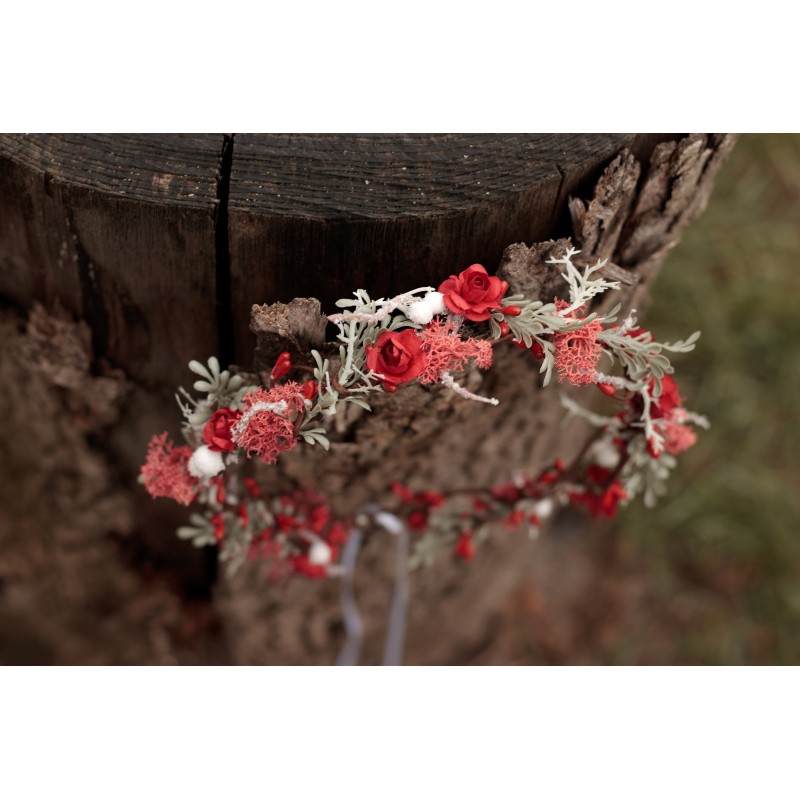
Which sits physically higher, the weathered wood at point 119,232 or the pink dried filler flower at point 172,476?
the weathered wood at point 119,232

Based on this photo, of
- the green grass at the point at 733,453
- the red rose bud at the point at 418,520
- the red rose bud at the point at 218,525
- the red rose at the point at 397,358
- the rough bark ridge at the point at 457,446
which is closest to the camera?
the red rose at the point at 397,358

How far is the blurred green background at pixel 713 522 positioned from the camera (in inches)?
95.3

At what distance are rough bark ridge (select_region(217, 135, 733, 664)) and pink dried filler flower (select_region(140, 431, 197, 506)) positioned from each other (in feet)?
0.59

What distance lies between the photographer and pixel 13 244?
3.97 ft

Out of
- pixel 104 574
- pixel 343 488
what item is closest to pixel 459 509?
pixel 343 488

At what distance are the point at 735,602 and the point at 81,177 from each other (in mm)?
2225

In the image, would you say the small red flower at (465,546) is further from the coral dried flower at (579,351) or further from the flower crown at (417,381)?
the coral dried flower at (579,351)

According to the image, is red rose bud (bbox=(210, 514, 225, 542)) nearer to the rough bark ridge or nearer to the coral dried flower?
the rough bark ridge

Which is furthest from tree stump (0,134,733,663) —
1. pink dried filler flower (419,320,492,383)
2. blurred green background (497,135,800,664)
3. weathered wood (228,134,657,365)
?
blurred green background (497,135,800,664)

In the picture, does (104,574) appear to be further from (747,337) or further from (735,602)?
(747,337)

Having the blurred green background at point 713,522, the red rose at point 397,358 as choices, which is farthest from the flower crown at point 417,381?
the blurred green background at point 713,522

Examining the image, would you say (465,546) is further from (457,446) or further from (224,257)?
(224,257)

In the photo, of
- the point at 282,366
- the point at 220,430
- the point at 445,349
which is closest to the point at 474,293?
the point at 445,349

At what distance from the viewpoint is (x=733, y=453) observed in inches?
101
